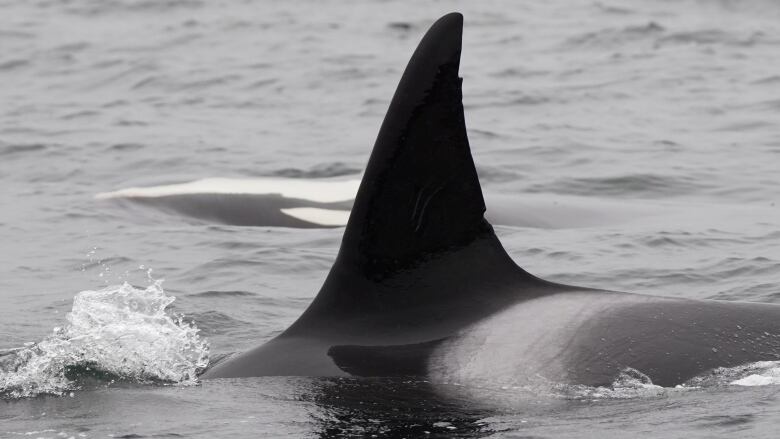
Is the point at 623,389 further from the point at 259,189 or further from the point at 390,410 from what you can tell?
the point at 259,189

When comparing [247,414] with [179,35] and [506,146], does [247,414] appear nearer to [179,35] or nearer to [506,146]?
[506,146]

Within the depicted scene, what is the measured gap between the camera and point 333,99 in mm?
20703

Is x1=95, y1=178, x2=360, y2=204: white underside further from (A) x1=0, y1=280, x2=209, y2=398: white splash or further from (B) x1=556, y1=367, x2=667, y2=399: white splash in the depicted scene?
(B) x1=556, y1=367, x2=667, y2=399: white splash

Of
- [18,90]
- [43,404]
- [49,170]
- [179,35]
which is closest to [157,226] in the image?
[49,170]

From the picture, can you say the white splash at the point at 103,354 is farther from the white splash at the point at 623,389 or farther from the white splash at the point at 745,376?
the white splash at the point at 745,376

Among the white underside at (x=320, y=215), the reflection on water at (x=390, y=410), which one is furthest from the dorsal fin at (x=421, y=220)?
the white underside at (x=320, y=215)

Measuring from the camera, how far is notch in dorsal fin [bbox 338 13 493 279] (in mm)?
6340

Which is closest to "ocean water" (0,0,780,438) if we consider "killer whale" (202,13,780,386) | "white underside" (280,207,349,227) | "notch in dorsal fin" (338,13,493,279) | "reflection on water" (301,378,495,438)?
"reflection on water" (301,378,495,438)

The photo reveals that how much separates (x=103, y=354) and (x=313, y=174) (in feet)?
29.3

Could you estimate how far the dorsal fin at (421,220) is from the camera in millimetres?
6371

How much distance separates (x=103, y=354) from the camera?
7062 millimetres

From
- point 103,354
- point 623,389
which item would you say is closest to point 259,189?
point 103,354

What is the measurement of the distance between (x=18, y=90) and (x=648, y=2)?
43.3ft

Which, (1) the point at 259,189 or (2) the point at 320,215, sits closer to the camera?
(2) the point at 320,215
